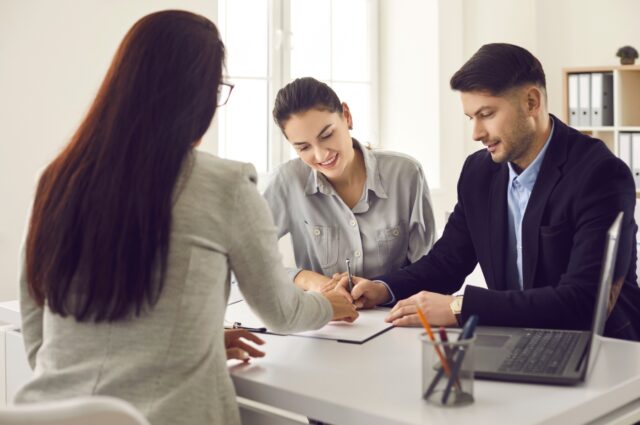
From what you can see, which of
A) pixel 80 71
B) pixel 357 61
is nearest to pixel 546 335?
pixel 80 71

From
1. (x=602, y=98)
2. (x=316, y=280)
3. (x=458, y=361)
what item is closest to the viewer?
(x=458, y=361)

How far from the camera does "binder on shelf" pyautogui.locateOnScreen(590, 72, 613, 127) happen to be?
4.80 meters

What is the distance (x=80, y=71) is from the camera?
136 inches

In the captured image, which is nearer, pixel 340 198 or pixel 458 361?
pixel 458 361

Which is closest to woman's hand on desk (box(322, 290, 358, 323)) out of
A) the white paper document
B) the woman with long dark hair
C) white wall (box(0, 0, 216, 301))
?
the white paper document

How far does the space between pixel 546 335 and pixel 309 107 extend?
3.55 feet

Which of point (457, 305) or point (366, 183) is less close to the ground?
point (366, 183)

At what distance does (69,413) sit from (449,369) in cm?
55

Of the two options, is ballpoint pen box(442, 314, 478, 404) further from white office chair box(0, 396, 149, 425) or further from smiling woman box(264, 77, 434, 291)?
smiling woman box(264, 77, 434, 291)

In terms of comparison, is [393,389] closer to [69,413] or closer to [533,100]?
[69,413]

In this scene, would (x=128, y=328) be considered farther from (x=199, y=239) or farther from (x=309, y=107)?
(x=309, y=107)

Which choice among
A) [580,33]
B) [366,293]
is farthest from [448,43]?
[366,293]

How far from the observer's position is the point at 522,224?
6.62 ft

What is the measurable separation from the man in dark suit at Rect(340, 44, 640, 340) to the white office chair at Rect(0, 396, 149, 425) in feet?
2.94
